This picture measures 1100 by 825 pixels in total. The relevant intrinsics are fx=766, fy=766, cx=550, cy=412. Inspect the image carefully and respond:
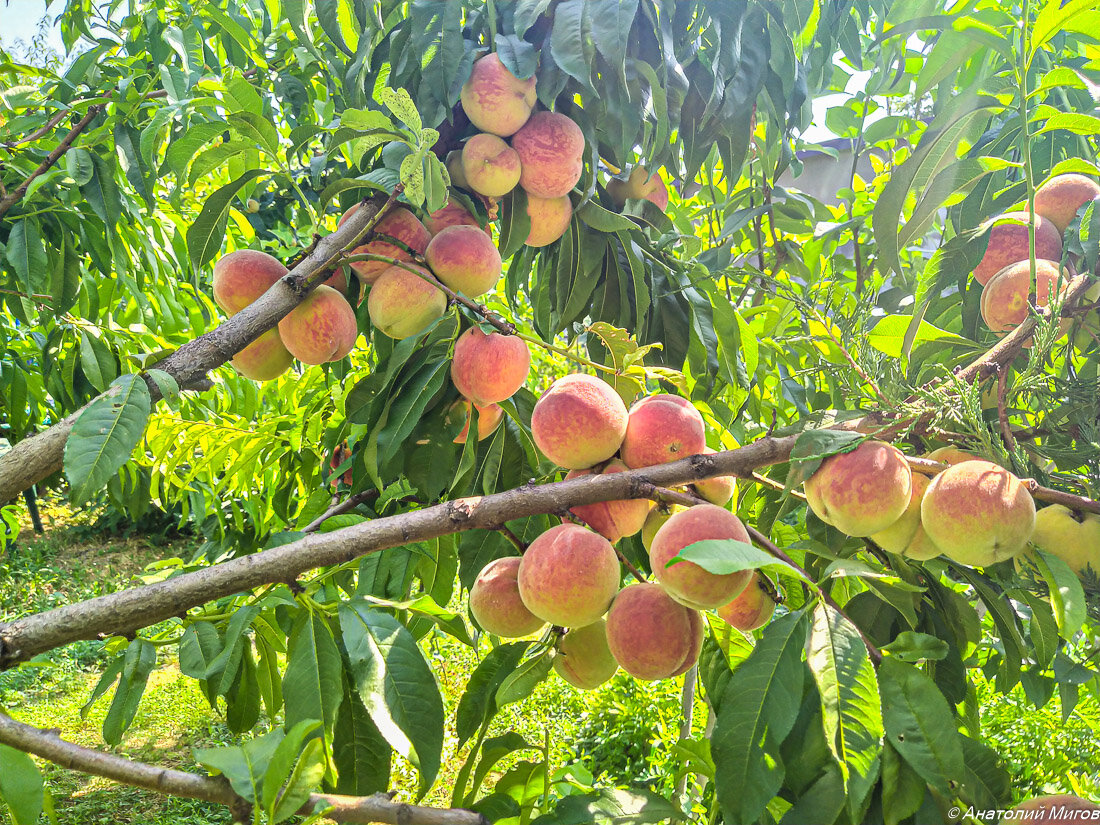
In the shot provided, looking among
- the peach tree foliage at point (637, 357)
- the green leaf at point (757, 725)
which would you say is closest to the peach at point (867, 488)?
the peach tree foliage at point (637, 357)

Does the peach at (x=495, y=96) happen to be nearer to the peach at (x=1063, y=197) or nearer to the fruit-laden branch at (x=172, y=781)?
the peach at (x=1063, y=197)

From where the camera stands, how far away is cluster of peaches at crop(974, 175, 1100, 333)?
35.7 inches

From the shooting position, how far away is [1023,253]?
992 millimetres

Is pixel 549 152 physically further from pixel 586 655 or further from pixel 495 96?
pixel 586 655

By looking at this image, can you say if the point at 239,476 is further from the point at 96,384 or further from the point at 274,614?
the point at 274,614

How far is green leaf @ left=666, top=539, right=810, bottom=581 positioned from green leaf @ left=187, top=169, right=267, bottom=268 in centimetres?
89

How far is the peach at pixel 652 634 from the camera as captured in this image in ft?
2.95

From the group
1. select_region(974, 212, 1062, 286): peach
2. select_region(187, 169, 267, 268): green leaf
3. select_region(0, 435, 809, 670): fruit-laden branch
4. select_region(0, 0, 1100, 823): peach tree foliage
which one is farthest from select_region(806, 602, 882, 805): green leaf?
select_region(187, 169, 267, 268): green leaf

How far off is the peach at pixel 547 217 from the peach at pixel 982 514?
0.81 metres

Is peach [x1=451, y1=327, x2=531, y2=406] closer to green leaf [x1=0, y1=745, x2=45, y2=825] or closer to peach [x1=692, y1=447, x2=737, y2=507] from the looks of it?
peach [x1=692, y1=447, x2=737, y2=507]

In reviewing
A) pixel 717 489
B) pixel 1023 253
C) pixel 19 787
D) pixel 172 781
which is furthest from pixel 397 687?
pixel 1023 253

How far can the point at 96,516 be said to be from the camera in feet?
25.0

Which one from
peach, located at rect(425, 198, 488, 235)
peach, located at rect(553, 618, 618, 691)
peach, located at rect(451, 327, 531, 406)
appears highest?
peach, located at rect(425, 198, 488, 235)

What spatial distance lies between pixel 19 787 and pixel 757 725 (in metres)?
0.65
